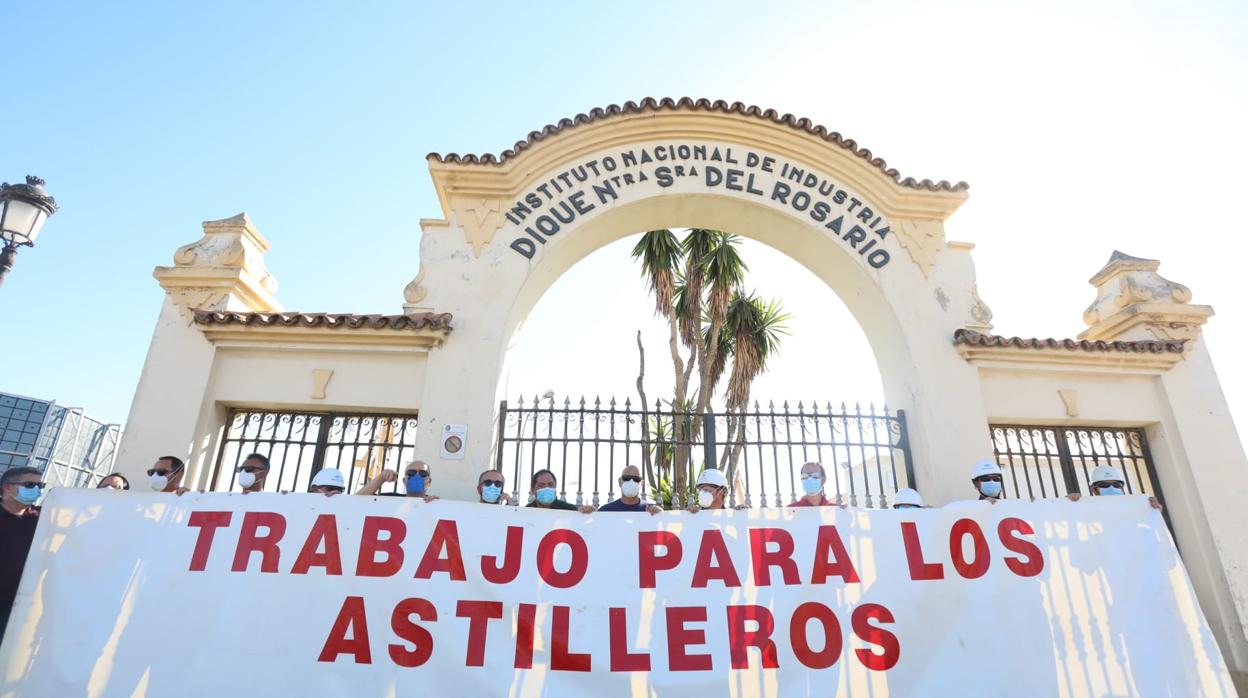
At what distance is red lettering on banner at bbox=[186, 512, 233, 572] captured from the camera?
461cm

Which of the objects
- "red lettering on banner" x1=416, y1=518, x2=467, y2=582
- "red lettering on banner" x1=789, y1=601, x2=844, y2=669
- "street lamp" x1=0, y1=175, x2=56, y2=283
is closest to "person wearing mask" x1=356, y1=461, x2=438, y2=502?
"red lettering on banner" x1=416, y1=518, x2=467, y2=582

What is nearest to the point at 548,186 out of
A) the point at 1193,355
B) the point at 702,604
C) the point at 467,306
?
the point at 467,306

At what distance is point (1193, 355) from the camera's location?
26.6 feet

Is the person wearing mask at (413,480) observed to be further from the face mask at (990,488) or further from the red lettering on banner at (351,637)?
the face mask at (990,488)

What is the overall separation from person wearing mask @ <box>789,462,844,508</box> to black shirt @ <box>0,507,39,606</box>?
578 centimetres

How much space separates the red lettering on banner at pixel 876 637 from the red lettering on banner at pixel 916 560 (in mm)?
368

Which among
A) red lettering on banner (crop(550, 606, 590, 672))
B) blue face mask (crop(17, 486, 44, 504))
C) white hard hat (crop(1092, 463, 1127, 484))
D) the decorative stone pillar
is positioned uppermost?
the decorative stone pillar

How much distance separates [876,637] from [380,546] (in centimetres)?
341

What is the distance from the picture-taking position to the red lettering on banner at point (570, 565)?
4703mm

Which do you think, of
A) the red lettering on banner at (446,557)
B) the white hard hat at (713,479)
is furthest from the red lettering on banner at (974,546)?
the red lettering on banner at (446,557)

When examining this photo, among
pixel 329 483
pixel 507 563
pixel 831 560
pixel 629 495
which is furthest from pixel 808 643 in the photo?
pixel 329 483

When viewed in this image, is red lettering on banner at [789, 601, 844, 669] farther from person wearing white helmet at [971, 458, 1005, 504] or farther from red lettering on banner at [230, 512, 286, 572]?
red lettering on banner at [230, 512, 286, 572]

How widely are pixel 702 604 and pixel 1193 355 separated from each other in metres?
7.33

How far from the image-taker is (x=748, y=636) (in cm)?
451
